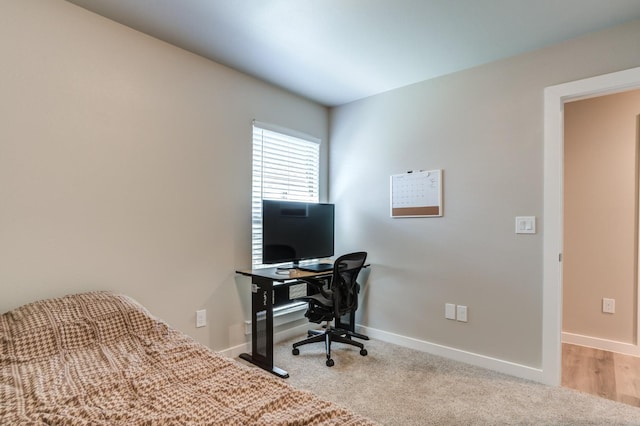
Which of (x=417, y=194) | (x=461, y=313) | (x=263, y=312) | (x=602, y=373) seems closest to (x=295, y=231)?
(x=263, y=312)

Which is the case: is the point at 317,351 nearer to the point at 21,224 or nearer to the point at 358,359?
the point at 358,359

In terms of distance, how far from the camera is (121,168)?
226cm

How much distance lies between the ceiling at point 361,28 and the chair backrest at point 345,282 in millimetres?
1653

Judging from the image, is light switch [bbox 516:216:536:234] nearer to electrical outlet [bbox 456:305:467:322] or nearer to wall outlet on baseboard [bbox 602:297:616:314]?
electrical outlet [bbox 456:305:467:322]

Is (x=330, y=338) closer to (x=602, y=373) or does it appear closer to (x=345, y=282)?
(x=345, y=282)

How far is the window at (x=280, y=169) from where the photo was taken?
10.2 feet

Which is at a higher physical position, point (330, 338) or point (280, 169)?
point (280, 169)

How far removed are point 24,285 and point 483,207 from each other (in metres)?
3.18

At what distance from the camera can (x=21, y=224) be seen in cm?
187

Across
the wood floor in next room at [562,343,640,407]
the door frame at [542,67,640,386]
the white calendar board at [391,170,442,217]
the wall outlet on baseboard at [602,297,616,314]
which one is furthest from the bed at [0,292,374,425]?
the wall outlet on baseboard at [602,297,616,314]

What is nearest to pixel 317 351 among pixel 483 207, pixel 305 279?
pixel 305 279

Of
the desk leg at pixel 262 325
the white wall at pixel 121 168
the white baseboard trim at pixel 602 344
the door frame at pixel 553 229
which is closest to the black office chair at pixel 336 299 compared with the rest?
the desk leg at pixel 262 325

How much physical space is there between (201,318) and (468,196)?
243cm

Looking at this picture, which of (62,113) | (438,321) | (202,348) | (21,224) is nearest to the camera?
(202,348)
